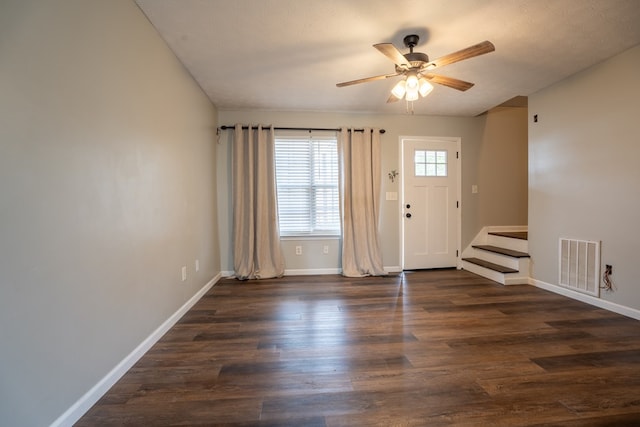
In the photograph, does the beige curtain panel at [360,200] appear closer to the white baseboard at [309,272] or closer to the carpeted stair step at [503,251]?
the white baseboard at [309,272]

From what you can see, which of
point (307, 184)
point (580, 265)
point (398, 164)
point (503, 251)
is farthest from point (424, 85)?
point (503, 251)

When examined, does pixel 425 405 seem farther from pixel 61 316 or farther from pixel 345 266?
pixel 345 266

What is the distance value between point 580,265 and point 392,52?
3.01m

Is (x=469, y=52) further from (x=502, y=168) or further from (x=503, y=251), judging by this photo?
(x=502, y=168)

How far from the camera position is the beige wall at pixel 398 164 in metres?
4.00

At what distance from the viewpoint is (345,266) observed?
4.01 meters

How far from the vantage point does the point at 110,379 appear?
5.22 feet

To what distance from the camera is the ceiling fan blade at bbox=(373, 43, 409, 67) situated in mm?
1879

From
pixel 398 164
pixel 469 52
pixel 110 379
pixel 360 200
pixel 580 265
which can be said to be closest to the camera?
pixel 110 379

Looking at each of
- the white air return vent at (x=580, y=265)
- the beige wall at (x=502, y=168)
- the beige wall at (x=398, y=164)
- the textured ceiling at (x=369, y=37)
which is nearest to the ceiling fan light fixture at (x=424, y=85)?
the textured ceiling at (x=369, y=37)

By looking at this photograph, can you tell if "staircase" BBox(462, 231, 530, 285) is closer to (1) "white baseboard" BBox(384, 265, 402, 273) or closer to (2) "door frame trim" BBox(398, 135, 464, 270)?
(2) "door frame trim" BBox(398, 135, 464, 270)

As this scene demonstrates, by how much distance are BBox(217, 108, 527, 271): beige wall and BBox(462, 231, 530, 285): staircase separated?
0.67 ft

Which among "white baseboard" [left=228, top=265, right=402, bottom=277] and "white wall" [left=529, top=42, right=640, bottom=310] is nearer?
"white wall" [left=529, top=42, right=640, bottom=310]

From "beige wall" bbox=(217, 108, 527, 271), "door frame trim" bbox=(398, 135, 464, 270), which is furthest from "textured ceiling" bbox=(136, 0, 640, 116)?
"door frame trim" bbox=(398, 135, 464, 270)
